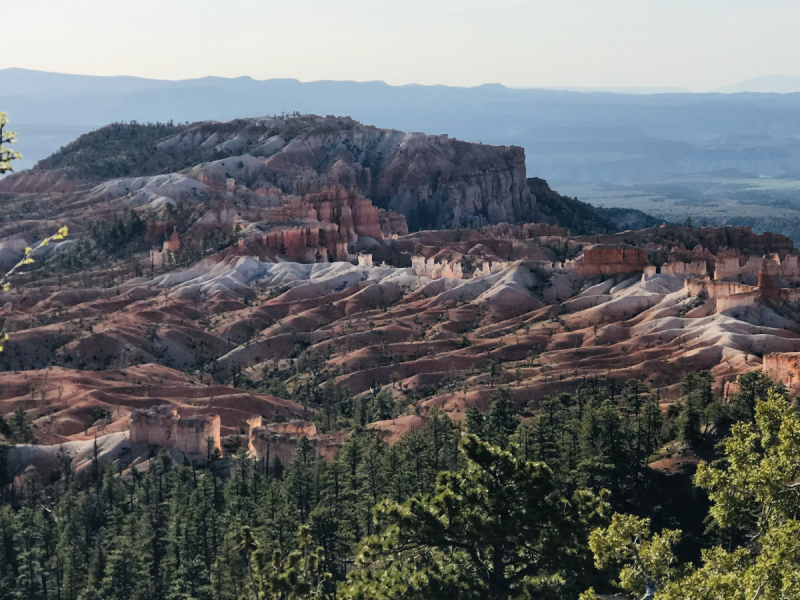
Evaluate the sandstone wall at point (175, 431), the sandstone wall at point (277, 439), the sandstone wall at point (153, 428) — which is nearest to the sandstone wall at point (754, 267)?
the sandstone wall at point (277, 439)

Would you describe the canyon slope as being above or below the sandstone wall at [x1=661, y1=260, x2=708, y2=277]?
below

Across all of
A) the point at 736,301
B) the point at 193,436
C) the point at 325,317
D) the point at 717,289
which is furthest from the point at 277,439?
the point at 325,317

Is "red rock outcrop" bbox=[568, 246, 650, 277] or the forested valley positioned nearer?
the forested valley

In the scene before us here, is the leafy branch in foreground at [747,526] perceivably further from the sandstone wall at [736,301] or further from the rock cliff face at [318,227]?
the rock cliff face at [318,227]

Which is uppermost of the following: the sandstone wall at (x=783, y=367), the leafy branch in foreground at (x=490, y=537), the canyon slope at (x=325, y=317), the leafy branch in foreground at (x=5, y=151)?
the leafy branch in foreground at (x=5, y=151)

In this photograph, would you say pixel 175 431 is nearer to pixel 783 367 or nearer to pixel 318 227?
pixel 783 367

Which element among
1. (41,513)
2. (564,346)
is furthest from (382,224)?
(41,513)

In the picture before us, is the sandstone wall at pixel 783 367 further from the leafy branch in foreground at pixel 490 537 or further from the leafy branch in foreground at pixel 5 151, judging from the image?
the leafy branch in foreground at pixel 5 151

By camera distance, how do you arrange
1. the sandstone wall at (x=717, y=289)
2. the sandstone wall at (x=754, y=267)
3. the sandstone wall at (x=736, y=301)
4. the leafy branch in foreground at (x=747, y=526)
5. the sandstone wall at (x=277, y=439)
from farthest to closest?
the sandstone wall at (x=754, y=267)
the sandstone wall at (x=717, y=289)
the sandstone wall at (x=736, y=301)
the sandstone wall at (x=277, y=439)
the leafy branch in foreground at (x=747, y=526)

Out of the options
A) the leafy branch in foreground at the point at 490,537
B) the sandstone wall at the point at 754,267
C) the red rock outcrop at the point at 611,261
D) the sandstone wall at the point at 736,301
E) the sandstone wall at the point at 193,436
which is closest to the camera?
the leafy branch in foreground at the point at 490,537

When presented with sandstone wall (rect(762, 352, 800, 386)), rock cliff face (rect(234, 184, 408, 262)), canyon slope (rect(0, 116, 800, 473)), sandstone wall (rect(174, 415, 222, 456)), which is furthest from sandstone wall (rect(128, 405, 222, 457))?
rock cliff face (rect(234, 184, 408, 262))

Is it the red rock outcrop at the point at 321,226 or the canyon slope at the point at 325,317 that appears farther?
the red rock outcrop at the point at 321,226

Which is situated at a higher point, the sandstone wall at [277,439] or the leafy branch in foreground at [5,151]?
the leafy branch in foreground at [5,151]

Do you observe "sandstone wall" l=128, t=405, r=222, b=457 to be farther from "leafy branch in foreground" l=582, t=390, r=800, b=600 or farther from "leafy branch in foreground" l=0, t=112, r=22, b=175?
"leafy branch in foreground" l=0, t=112, r=22, b=175
